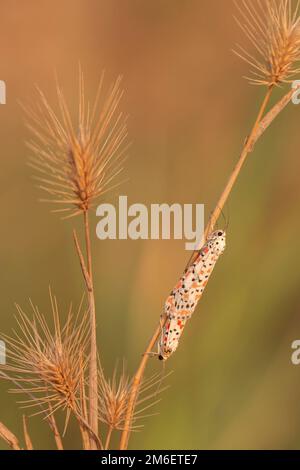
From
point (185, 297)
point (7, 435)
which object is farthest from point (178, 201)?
point (7, 435)

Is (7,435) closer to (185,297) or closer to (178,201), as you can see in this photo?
(185,297)

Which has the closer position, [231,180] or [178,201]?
[231,180]

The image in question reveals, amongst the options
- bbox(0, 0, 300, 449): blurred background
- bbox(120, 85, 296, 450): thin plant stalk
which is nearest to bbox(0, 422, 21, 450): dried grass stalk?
bbox(120, 85, 296, 450): thin plant stalk

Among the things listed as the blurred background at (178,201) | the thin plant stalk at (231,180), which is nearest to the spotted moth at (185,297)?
the thin plant stalk at (231,180)

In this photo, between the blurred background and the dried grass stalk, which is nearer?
the dried grass stalk

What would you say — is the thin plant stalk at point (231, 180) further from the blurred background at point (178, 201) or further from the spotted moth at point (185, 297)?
the blurred background at point (178, 201)

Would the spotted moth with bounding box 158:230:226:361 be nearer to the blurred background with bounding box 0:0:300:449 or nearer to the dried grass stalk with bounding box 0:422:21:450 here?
the dried grass stalk with bounding box 0:422:21:450
